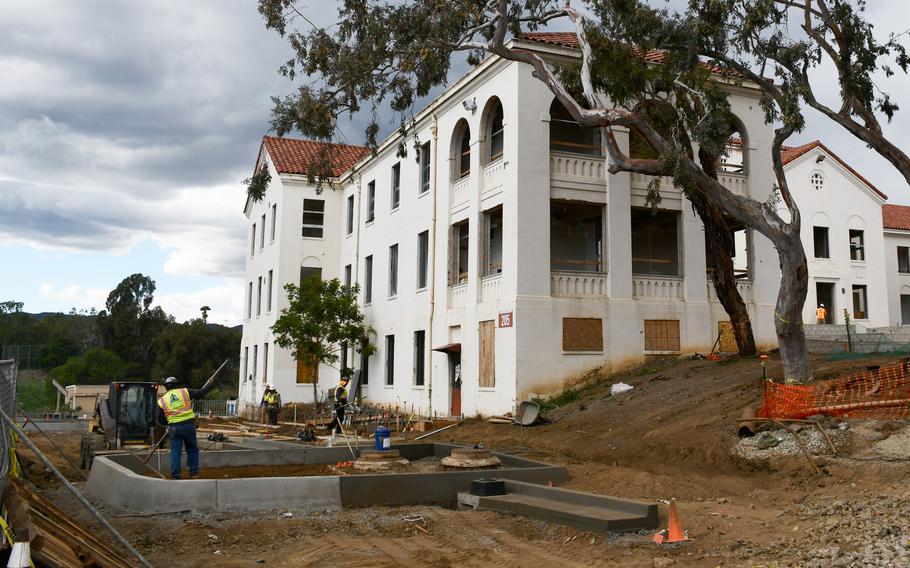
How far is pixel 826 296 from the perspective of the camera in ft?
117

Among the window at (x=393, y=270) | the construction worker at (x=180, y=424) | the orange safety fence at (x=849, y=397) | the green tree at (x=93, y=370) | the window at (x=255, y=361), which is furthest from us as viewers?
the green tree at (x=93, y=370)

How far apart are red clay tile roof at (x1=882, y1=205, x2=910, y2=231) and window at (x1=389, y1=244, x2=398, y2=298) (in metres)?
24.7

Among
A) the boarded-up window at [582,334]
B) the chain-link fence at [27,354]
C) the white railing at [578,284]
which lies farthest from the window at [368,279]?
the chain-link fence at [27,354]

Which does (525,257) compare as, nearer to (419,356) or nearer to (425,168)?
(419,356)

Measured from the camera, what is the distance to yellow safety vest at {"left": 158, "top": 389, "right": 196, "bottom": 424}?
13438 mm

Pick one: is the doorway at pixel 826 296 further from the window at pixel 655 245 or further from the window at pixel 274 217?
the window at pixel 274 217

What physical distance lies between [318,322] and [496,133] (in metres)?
11.0

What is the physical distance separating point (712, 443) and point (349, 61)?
10555 mm

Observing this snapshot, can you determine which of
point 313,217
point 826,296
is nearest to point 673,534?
point 313,217

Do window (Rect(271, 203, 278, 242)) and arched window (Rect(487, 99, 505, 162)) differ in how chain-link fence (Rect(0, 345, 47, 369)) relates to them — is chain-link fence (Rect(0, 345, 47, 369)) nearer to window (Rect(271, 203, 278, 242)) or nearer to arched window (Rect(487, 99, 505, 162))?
window (Rect(271, 203, 278, 242))

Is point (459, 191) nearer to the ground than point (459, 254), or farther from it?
farther from it

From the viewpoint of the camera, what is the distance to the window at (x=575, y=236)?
24609 millimetres

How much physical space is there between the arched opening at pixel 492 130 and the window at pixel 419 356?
6.93m

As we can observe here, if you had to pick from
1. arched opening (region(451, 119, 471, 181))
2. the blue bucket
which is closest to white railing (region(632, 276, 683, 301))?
arched opening (region(451, 119, 471, 181))
